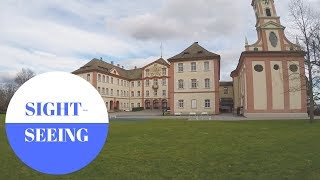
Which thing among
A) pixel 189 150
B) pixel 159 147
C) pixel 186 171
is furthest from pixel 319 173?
pixel 159 147

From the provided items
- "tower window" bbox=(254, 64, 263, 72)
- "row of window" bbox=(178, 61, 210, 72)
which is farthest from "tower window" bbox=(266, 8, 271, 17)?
"row of window" bbox=(178, 61, 210, 72)

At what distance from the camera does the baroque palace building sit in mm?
36344

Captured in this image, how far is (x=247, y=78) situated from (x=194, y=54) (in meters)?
12.0

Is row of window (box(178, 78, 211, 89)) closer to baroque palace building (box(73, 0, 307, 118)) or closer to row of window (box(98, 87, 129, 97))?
baroque palace building (box(73, 0, 307, 118))

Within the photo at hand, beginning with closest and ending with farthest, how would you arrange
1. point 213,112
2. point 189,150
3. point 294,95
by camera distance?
point 189,150 → point 294,95 → point 213,112

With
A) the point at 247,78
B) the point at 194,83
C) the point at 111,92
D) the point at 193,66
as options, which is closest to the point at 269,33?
the point at 247,78

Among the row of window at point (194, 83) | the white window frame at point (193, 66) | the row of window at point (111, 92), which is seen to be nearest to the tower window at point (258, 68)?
the row of window at point (194, 83)

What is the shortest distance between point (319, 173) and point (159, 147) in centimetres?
502

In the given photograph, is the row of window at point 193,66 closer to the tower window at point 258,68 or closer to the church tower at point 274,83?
the church tower at point 274,83

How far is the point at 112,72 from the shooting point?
71.4 metres

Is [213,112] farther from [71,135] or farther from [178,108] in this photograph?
[71,135]

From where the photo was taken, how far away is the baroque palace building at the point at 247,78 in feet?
119

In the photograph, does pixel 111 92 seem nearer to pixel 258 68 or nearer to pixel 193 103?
pixel 193 103

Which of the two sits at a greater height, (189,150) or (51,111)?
(51,111)
